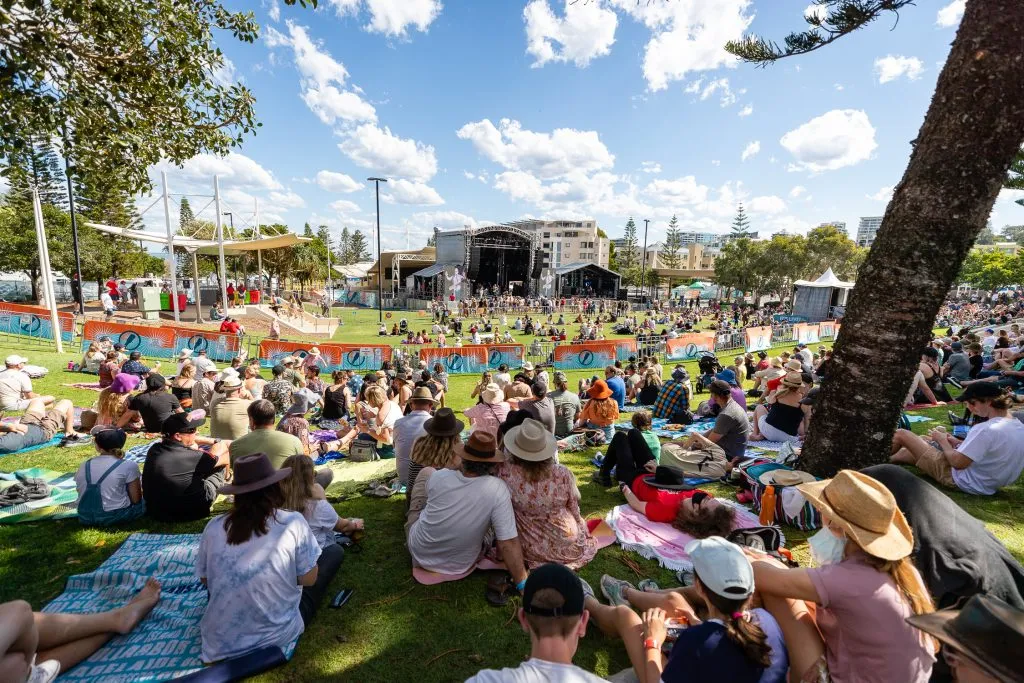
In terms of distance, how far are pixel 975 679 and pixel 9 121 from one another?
25.9ft

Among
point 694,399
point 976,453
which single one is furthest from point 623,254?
point 976,453

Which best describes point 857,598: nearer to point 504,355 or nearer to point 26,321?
point 504,355

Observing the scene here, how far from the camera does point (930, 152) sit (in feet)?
12.2

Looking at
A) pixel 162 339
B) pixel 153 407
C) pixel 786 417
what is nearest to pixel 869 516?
pixel 786 417

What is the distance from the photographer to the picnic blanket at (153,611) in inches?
99.0

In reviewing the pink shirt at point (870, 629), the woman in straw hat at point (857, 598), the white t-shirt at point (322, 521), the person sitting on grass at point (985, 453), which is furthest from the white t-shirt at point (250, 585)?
the person sitting on grass at point (985, 453)

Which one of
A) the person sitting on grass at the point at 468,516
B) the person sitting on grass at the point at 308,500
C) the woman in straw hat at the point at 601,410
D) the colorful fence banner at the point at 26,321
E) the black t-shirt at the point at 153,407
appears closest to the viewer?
the person sitting on grass at the point at 468,516

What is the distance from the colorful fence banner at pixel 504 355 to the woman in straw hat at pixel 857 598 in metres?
16.3

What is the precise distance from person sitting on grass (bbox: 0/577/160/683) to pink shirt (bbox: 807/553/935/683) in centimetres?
351

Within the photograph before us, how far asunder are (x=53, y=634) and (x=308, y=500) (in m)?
1.38

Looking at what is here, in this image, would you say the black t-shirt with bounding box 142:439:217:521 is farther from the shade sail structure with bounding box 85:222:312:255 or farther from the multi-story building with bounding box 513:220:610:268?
the multi-story building with bounding box 513:220:610:268

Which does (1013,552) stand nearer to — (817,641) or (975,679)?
(817,641)

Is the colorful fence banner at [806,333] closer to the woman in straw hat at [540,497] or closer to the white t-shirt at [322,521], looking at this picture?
the woman in straw hat at [540,497]

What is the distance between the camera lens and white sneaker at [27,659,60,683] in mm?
2156
